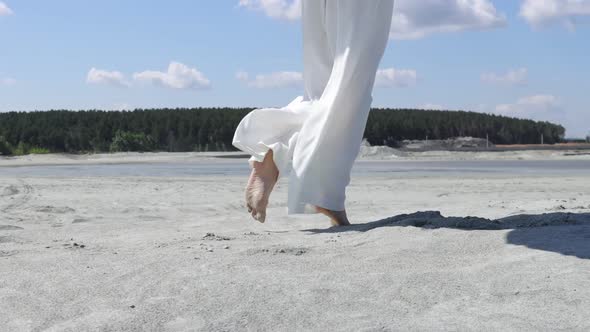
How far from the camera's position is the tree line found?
31.6 meters

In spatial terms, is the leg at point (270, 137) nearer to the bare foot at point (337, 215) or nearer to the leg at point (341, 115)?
the leg at point (341, 115)

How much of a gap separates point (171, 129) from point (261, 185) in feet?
94.9

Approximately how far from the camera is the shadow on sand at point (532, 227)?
3393 millimetres

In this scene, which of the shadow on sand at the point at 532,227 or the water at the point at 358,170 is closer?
the shadow on sand at the point at 532,227

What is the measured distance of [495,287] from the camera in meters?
2.82

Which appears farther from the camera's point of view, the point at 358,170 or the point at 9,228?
the point at 358,170

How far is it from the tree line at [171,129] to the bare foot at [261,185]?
25833mm

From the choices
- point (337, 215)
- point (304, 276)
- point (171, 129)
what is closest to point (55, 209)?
point (337, 215)

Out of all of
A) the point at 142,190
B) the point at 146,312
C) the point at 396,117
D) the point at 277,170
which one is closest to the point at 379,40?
the point at 277,170

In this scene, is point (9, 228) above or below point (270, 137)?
below

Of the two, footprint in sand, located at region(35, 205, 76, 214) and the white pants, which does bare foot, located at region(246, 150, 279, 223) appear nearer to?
the white pants

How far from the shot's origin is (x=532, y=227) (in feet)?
13.2

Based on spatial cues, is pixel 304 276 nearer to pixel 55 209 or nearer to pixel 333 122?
pixel 333 122

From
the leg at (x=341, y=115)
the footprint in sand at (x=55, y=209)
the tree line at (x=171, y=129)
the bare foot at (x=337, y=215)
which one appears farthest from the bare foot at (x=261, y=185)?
the tree line at (x=171, y=129)
